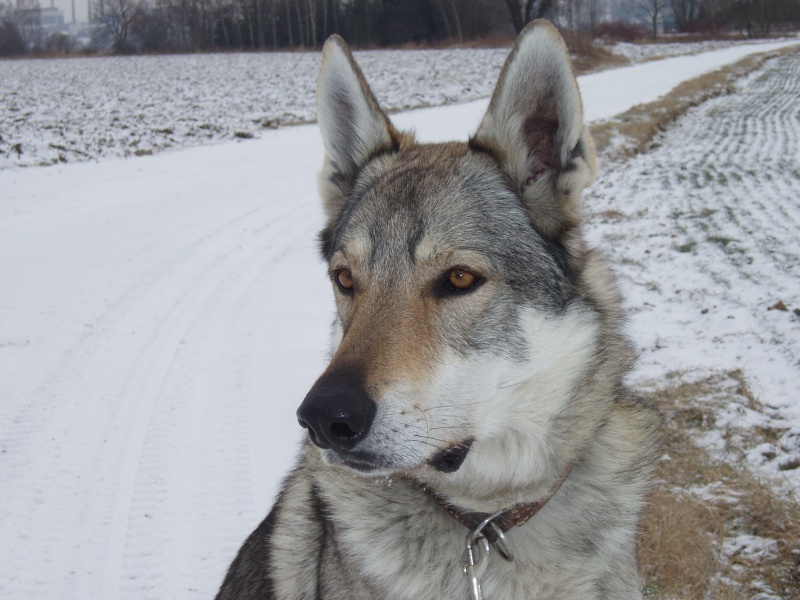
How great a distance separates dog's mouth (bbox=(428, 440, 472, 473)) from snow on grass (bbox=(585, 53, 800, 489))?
214 centimetres

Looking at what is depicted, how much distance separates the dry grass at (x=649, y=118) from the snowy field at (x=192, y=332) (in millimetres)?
2085

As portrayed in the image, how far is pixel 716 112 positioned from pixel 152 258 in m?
18.9

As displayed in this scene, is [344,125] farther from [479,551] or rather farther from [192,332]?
[192,332]

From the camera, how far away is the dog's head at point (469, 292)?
1.99 meters

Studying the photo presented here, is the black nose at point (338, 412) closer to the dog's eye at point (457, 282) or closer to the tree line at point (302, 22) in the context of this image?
the dog's eye at point (457, 282)

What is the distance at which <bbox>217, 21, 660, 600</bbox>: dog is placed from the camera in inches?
82.6

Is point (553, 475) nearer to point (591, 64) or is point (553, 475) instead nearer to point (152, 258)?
point (152, 258)

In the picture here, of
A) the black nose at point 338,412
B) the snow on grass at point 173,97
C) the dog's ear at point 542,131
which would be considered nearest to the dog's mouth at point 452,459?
the black nose at point 338,412

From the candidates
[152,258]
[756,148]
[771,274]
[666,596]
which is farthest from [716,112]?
[666,596]

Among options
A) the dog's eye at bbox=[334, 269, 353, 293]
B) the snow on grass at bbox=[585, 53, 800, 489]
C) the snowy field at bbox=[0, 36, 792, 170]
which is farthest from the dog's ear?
the snowy field at bbox=[0, 36, 792, 170]

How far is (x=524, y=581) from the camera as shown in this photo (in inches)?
85.1

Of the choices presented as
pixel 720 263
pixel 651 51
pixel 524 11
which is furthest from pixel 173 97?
pixel 524 11

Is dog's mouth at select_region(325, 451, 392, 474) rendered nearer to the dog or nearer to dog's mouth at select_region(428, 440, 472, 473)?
the dog

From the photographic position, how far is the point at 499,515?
221cm
